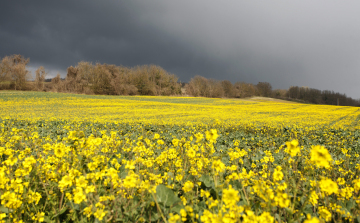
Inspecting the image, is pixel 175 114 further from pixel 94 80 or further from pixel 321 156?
pixel 94 80

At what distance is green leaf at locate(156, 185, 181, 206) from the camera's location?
6.91ft

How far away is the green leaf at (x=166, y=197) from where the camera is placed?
6.91 ft

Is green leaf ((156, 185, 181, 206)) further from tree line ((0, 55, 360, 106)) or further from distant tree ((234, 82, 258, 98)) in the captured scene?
distant tree ((234, 82, 258, 98))

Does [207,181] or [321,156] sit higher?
[321,156]

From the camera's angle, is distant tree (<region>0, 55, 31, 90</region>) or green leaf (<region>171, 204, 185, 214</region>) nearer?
green leaf (<region>171, 204, 185, 214</region>)

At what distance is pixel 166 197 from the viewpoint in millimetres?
2156

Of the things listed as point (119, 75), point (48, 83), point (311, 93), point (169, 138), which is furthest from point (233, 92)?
point (169, 138)

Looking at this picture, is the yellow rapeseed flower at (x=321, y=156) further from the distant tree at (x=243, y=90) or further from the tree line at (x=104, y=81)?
the distant tree at (x=243, y=90)

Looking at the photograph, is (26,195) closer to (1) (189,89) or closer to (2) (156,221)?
(2) (156,221)

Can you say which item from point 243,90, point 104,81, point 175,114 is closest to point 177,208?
point 175,114

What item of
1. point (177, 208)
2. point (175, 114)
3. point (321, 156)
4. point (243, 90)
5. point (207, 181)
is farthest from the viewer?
point (243, 90)

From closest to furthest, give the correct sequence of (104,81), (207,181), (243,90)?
(207,181) < (104,81) < (243,90)

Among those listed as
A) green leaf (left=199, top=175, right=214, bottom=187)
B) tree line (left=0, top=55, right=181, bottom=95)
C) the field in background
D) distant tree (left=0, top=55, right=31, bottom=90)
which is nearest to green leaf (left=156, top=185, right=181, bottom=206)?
green leaf (left=199, top=175, right=214, bottom=187)

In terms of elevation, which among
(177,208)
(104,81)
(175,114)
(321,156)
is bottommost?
(175,114)
